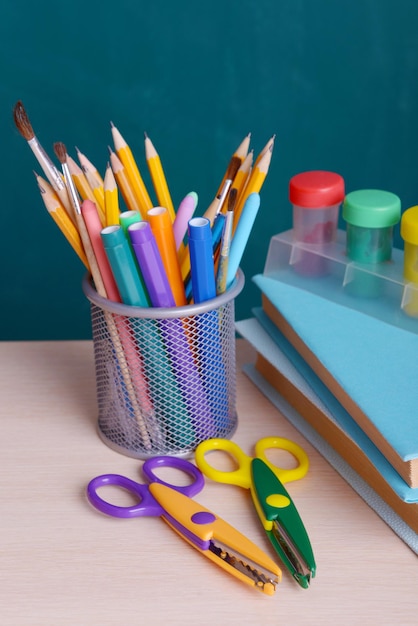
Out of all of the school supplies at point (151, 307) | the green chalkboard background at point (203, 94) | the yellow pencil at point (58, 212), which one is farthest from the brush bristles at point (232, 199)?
the green chalkboard background at point (203, 94)

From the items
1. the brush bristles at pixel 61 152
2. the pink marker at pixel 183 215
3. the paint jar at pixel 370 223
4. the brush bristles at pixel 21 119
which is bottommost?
the paint jar at pixel 370 223

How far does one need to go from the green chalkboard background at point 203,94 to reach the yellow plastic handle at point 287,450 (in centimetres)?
85

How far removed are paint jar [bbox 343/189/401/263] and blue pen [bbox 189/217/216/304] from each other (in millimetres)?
145

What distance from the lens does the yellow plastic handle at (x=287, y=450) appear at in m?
0.58

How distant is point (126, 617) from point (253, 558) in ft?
0.25

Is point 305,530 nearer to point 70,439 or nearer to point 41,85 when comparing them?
point 70,439

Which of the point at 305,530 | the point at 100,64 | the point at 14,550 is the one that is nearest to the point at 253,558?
the point at 305,530

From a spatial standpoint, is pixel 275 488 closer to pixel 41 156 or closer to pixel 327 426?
pixel 327 426

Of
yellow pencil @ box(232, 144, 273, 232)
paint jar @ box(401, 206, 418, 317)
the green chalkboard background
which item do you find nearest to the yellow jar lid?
paint jar @ box(401, 206, 418, 317)

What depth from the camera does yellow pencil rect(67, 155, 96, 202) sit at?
1.93 feet

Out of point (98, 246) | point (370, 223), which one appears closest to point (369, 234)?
point (370, 223)

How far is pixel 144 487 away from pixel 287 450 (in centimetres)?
11

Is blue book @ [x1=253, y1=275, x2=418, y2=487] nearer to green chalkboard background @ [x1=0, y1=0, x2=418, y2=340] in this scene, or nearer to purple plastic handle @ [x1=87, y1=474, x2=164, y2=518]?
purple plastic handle @ [x1=87, y1=474, x2=164, y2=518]

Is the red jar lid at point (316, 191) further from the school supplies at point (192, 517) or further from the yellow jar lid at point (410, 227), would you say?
the school supplies at point (192, 517)
